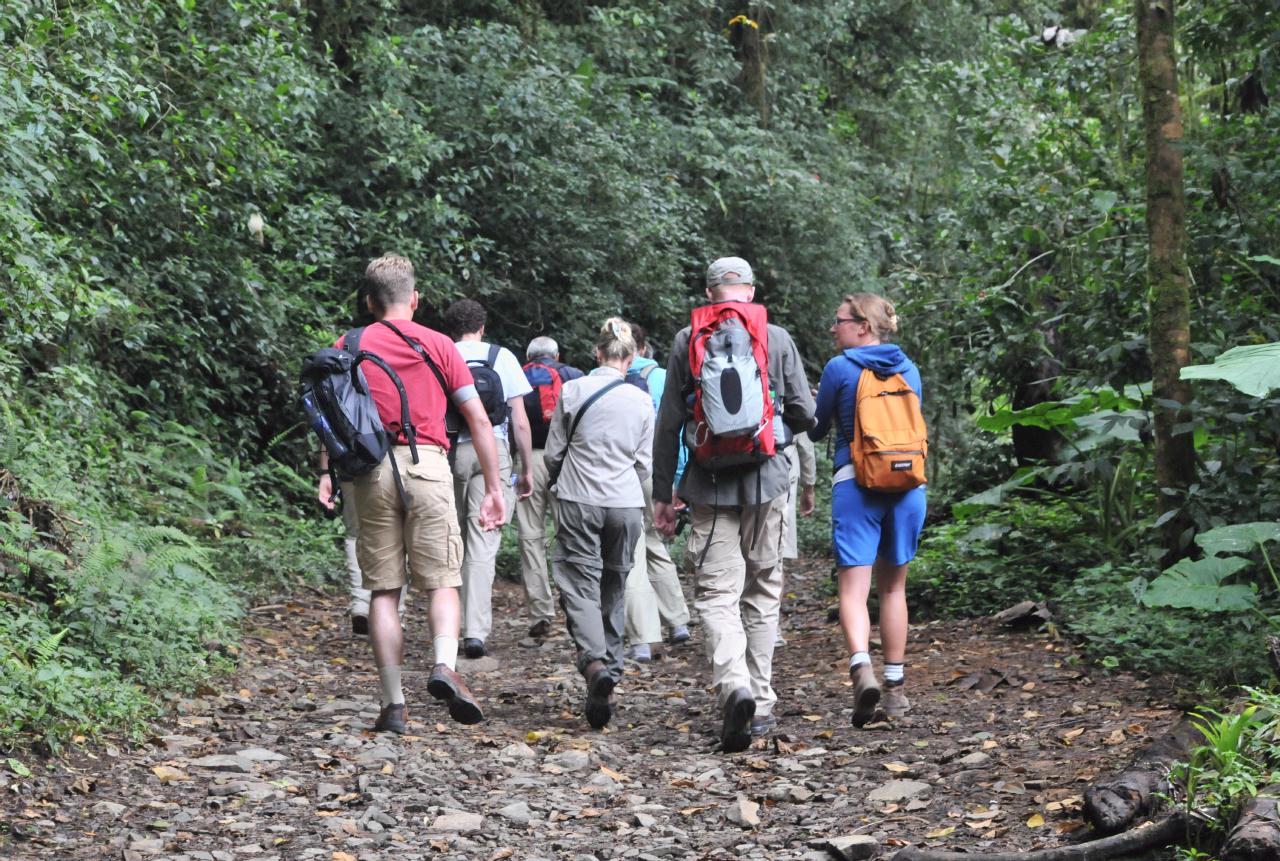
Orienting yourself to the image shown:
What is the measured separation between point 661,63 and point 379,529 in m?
14.3

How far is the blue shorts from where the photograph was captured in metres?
6.44

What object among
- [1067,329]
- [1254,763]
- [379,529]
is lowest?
[1254,763]

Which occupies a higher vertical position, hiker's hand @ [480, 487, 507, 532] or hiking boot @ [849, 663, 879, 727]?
hiker's hand @ [480, 487, 507, 532]

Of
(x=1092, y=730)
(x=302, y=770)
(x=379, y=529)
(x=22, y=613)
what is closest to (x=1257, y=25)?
(x=1092, y=730)

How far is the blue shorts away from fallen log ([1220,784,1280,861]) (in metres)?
2.76

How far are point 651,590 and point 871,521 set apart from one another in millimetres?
2484

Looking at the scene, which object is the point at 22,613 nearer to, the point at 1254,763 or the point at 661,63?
the point at 1254,763

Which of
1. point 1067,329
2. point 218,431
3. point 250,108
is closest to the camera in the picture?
point 1067,329

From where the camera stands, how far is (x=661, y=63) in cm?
1922

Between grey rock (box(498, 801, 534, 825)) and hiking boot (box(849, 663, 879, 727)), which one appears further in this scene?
hiking boot (box(849, 663, 879, 727))

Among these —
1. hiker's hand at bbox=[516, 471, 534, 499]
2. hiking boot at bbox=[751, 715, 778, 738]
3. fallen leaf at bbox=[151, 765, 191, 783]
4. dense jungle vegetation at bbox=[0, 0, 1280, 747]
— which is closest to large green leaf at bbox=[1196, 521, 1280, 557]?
dense jungle vegetation at bbox=[0, 0, 1280, 747]

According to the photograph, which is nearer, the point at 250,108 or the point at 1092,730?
the point at 1092,730

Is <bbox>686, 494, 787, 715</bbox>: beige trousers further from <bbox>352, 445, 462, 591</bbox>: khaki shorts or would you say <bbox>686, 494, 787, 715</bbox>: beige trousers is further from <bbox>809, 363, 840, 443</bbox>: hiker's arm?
<bbox>352, 445, 462, 591</bbox>: khaki shorts

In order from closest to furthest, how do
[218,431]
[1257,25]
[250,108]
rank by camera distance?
[1257,25] < [250,108] < [218,431]
